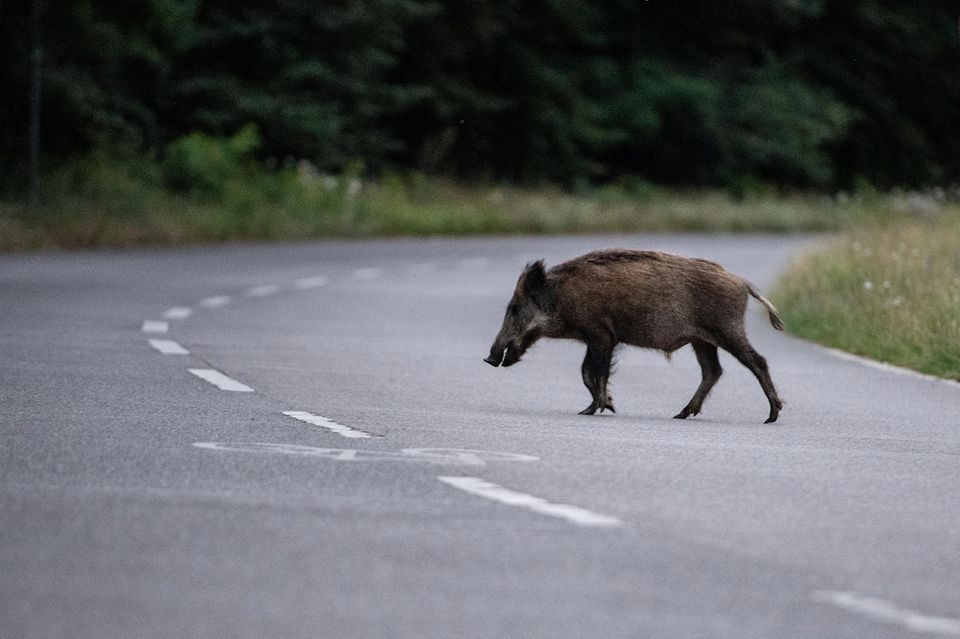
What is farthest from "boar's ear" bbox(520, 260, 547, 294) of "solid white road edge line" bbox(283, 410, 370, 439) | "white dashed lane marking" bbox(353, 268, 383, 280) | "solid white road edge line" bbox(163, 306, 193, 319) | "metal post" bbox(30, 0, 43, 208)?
"metal post" bbox(30, 0, 43, 208)

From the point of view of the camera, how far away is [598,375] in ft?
40.7

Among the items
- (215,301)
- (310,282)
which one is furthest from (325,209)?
(215,301)

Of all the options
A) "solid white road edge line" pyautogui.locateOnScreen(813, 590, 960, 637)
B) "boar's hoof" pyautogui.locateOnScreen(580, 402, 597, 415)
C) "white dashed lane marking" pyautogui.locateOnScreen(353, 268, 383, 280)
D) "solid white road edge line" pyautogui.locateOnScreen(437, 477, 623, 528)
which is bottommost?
"solid white road edge line" pyautogui.locateOnScreen(813, 590, 960, 637)

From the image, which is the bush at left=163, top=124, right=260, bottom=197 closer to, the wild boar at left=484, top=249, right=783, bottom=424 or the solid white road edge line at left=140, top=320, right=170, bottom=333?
the solid white road edge line at left=140, top=320, right=170, bottom=333

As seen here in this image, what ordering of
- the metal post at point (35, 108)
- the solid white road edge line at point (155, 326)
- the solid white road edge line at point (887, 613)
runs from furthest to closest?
1. the metal post at point (35, 108)
2. the solid white road edge line at point (155, 326)
3. the solid white road edge line at point (887, 613)

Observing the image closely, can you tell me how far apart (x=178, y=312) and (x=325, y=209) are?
76.3 feet

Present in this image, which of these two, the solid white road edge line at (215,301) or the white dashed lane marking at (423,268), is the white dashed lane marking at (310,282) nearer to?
the white dashed lane marking at (423,268)

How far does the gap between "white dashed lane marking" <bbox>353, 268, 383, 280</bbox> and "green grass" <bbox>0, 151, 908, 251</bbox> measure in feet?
15.6

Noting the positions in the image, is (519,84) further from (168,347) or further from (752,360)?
(752,360)

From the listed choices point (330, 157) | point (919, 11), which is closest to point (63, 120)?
point (330, 157)

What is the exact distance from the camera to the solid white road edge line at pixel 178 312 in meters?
20.3

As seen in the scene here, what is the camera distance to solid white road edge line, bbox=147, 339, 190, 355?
16000 millimetres

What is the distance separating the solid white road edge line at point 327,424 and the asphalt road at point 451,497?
32 millimetres

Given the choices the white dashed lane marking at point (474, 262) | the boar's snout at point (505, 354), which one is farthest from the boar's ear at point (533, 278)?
the white dashed lane marking at point (474, 262)
